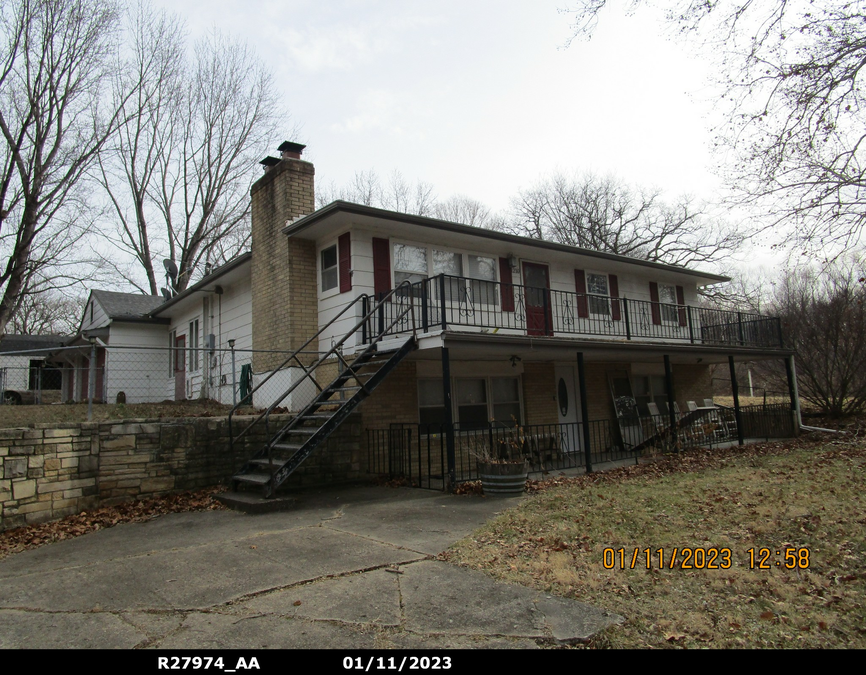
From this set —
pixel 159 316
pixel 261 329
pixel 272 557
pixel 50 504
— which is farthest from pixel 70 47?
pixel 272 557

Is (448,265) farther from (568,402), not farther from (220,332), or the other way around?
(220,332)

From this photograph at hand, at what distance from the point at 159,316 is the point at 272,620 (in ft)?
59.4

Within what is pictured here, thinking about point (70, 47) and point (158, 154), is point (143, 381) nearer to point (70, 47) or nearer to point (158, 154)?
point (70, 47)

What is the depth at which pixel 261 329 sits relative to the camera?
12.7m

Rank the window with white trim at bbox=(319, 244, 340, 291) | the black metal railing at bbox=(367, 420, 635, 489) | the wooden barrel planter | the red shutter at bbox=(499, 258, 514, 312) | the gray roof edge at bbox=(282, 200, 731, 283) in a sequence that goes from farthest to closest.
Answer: the red shutter at bbox=(499, 258, 514, 312) → the window with white trim at bbox=(319, 244, 340, 291) → the gray roof edge at bbox=(282, 200, 731, 283) → the black metal railing at bbox=(367, 420, 635, 489) → the wooden barrel planter

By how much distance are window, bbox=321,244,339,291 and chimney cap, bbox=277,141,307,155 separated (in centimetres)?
237

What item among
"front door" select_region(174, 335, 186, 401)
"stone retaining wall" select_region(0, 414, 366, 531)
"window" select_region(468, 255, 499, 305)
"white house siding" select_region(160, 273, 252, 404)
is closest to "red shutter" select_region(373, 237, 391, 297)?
"window" select_region(468, 255, 499, 305)

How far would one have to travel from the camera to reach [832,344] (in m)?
18.9

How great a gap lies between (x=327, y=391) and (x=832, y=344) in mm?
17378

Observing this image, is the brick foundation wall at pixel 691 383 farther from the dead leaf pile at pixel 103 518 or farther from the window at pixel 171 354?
the window at pixel 171 354

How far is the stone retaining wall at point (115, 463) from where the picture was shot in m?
7.23

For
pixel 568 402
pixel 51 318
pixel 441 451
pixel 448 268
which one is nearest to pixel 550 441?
pixel 568 402

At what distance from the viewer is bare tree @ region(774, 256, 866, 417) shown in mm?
18469

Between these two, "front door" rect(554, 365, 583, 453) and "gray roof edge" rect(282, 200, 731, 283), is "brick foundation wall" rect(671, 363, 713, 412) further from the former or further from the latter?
"gray roof edge" rect(282, 200, 731, 283)
